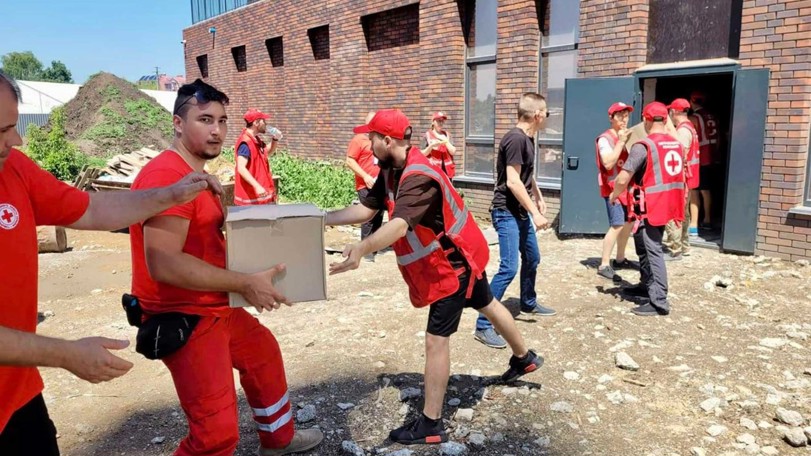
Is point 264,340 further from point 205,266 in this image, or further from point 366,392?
point 366,392

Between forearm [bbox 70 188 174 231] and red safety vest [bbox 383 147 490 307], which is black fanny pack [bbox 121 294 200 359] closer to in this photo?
forearm [bbox 70 188 174 231]

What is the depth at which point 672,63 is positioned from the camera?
8109mm

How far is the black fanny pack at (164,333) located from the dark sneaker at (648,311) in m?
4.24

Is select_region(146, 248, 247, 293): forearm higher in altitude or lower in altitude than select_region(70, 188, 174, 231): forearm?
lower

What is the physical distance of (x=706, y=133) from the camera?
29.9 ft

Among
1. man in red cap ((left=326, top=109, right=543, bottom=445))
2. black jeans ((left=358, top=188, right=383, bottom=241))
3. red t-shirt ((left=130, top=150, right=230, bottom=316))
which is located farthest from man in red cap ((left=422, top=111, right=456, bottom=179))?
red t-shirt ((left=130, top=150, right=230, bottom=316))

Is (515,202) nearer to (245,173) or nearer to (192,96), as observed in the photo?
(245,173)

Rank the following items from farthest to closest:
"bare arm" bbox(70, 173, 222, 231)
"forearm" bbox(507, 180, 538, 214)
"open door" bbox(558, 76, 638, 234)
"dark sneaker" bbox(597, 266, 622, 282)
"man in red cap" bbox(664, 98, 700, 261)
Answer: "open door" bbox(558, 76, 638, 234)
"man in red cap" bbox(664, 98, 700, 261)
"dark sneaker" bbox(597, 266, 622, 282)
"forearm" bbox(507, 180, 538, 214)
"bare arm" bbox(70, 173, 222, 231)

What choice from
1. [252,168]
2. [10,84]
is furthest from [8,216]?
[252,168]

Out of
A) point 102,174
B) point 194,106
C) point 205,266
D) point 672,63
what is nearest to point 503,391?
point 205,266

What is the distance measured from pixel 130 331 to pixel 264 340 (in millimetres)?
3293

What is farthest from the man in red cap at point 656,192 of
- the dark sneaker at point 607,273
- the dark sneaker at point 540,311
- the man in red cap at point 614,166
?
the dark sneaker at point 607,273

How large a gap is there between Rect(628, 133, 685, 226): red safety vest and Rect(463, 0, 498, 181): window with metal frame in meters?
4.96

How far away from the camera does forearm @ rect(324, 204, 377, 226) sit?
3512 mm
